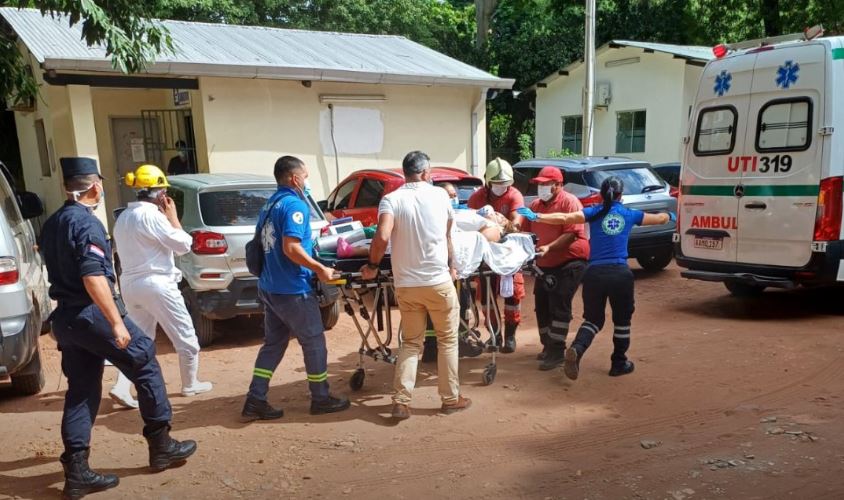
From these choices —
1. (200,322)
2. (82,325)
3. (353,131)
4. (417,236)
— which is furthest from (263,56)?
(82,325)

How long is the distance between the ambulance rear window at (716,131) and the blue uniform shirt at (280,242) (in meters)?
4.65

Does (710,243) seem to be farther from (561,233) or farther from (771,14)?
(771,14)

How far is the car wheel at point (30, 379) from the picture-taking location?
16.6 feet

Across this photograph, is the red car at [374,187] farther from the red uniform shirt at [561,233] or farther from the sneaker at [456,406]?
the sneaker at [456,406]

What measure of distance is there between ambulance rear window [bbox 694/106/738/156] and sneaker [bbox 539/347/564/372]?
9.92 ft

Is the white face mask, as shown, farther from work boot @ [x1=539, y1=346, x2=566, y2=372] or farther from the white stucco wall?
the white stucco wall

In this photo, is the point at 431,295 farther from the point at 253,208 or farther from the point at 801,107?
the point at 801,107

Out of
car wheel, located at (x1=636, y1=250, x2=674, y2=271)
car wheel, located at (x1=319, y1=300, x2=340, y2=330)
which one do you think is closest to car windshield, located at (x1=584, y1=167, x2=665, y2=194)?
car wheel, located at (x1=636, y1=250, x2=674, y2=271)

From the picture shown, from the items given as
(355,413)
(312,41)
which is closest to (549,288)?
(355,413)

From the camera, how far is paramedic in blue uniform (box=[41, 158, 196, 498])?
337 centimetres

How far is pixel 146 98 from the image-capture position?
12555 mm

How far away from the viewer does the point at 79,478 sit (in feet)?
11.5

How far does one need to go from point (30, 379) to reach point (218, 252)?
5.92 feet

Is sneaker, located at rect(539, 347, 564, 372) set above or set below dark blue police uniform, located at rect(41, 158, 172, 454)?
below
